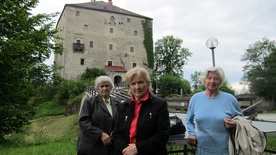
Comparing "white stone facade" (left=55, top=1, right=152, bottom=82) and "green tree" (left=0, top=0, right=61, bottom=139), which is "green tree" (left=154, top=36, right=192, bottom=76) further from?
"green tree" (left=0, top=0, right=61, bottom=139)

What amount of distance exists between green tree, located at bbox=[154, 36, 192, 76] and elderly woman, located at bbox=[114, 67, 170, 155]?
44.0 meters

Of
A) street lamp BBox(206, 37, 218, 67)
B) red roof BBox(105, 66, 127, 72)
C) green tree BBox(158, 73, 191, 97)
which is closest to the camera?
street lamp BBox(206, 37, 218, 67)

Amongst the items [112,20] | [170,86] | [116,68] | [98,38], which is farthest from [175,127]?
[112,20]

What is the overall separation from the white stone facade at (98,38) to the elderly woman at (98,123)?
1364 inches

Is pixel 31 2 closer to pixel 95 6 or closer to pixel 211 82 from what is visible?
pixel 211 82

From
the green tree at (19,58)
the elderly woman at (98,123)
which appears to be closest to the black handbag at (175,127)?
the elderly woman at (98,123)

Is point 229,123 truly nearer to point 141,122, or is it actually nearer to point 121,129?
point 141,122

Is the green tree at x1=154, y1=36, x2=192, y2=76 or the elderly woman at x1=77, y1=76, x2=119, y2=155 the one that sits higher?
the green tree at x1=154, y1=36, x2=192, y2=76

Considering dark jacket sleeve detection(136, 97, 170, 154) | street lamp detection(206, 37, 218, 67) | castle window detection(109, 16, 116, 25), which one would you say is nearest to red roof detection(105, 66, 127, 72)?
castle window detection(109, 16, 116, 25)

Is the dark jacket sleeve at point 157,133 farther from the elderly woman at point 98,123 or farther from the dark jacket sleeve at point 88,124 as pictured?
the dark jacket sleeve at point 88,124

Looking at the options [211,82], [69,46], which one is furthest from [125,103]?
[69,46]

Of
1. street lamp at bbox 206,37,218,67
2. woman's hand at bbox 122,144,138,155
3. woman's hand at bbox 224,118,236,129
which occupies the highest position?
street lamp at bbox 206,37,218,67

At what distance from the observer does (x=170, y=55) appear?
46.9 meters

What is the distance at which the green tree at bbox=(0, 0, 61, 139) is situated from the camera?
27.6ft
